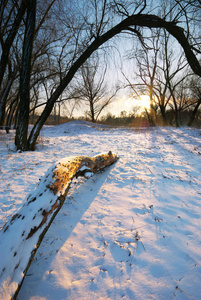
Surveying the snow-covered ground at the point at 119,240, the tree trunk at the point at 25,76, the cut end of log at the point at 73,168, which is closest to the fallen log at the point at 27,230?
the cut end of log at the point at 73,168

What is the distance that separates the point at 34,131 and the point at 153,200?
192 inches

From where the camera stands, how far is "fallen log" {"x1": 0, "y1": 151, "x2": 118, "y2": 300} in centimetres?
101

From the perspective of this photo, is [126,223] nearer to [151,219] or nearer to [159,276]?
[151,219]

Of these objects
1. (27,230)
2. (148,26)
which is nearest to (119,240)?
(27,230)

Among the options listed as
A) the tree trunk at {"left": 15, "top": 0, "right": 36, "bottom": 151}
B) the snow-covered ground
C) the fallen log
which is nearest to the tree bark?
the tree trunk at {"left": 15, "top": 0, "right": 36, "bottom": 151}

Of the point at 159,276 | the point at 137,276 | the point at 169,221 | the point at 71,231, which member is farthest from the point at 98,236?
the point at 169,221

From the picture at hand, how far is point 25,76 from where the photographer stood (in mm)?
4562

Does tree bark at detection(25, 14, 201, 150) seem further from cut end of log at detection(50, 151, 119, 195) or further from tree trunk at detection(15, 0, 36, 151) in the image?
cut end of log at detection(50, 151, 119, 195)

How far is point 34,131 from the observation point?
207 inches

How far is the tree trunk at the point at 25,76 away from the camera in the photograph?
4.32 m

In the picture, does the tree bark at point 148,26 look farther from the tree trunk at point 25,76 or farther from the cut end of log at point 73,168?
the cut end of log at point 73,168

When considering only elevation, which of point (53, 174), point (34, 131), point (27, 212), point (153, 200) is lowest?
point (153, 200)

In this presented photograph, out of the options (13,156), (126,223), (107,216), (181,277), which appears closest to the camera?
(181,277)

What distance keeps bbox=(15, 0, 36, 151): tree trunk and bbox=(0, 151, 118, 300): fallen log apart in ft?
12.1
